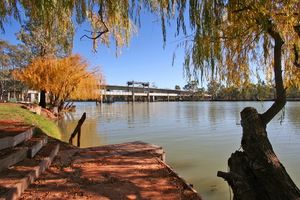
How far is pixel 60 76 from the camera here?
1540 centimetres

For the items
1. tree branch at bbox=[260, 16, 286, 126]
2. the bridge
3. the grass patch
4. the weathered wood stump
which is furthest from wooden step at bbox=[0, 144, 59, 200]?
the bridge

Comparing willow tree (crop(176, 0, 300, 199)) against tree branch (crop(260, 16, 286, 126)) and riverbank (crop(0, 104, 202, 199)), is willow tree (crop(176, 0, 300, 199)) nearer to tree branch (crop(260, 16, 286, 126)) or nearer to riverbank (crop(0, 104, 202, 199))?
tree branch (crop(260, 16, 286, 126))

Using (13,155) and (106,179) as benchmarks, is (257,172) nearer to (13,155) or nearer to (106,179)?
(106,179)

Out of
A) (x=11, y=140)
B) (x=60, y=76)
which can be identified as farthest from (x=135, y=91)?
(x=11, y=140)

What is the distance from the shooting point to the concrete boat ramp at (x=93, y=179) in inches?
89.7

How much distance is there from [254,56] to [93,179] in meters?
3.39

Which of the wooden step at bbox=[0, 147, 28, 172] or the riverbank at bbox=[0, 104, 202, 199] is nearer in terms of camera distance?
the riverbank at bbox=[0, 104, 202, 199]

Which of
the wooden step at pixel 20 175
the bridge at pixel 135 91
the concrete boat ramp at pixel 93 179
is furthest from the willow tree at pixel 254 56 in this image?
the bridge at pixel 135 91

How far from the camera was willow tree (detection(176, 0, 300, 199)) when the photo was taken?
7.21 feet

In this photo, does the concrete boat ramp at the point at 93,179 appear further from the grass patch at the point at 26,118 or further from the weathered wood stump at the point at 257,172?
the grass patch at the point at 26,118

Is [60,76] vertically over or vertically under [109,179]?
over

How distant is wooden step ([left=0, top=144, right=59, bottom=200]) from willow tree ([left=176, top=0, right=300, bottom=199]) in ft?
8.29

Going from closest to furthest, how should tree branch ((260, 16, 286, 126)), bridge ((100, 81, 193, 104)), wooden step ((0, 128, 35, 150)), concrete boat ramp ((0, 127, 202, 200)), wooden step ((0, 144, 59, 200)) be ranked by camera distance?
wooden step ((0, 144, 59, 200)) < concrete boat ramp ((0, 127, 202, 200)) < tree branch ((260, 16, 286, 126)) < wooden step ((0, 128, 35, 150)) < bridge ((100, 81, 193, 104))

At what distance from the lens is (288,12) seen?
2490 mm
